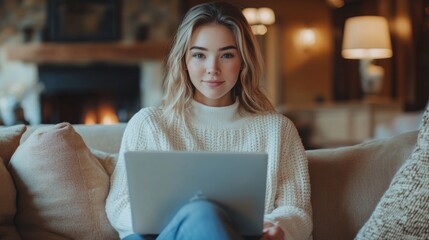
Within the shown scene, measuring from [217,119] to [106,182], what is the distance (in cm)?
38

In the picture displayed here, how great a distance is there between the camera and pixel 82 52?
22.3ft

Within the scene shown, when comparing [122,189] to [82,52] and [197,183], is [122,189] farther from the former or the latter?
[82,52]

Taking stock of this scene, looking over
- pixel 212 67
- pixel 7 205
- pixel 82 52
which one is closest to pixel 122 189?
pixel 7 205

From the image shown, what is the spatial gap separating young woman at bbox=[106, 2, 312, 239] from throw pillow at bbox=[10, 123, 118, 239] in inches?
2.6

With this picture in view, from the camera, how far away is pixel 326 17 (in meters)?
8.27

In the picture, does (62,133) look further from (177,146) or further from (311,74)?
(311,74)

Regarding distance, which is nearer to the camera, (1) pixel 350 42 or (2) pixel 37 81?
(1) pixel 350 42

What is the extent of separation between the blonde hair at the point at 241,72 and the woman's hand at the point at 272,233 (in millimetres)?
445

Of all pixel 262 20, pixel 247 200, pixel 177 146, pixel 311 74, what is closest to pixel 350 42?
pixel 262 20

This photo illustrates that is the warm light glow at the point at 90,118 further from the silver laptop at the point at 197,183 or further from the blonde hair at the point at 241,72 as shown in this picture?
the silver laptop at the point at 197,183

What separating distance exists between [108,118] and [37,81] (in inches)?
34.2

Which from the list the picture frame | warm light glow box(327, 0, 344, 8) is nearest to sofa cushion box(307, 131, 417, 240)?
the picture frame

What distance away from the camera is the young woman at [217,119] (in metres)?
1.90

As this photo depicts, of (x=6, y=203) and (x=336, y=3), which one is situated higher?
(x=336, y=3)
